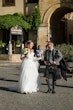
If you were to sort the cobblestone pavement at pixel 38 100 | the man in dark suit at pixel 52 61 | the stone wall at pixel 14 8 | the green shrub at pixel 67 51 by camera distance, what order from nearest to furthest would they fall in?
the cobblestone pavement at pixel 38 100, the man in dark suit at pixel 52 61, the green shrub at pixel 67 51, the stone wall at pixel 14 8

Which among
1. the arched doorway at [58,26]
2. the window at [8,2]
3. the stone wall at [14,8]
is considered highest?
the window at [8,2]

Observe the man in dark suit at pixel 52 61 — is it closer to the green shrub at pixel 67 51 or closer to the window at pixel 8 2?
the green shrub at pixel 67 51

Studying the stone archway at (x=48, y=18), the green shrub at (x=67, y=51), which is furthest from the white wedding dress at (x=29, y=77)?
the stone archway at (x=48, y=18)

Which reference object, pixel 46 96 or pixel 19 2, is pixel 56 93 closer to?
pixel 46 96

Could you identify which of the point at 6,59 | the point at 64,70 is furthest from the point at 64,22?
the point at 64,70

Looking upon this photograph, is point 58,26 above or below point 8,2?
below

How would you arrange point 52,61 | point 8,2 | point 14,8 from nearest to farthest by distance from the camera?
point 52,61, point 14,8, point 8,2

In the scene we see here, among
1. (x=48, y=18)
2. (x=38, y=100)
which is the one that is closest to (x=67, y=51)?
(x=48, y=18)

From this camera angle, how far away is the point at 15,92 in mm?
14883

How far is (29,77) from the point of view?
14.8 metres

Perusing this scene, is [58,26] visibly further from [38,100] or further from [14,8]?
[38,100]

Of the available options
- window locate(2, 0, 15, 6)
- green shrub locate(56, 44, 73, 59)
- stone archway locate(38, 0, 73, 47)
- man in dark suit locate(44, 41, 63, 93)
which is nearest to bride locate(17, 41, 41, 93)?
man in dark suit locate(44, 41, 63, 93)

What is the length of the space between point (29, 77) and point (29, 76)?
0.11 ft

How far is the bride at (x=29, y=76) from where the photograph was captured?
14.7m
